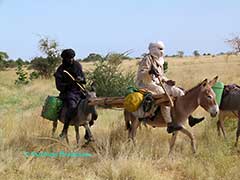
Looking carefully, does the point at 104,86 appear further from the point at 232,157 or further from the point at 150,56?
the point at 232,157

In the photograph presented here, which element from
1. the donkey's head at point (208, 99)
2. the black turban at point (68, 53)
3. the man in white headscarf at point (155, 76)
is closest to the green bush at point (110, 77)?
the black turban at point (68, 53)

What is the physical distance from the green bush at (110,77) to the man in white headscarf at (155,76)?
8.91 metres

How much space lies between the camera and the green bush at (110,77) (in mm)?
18844

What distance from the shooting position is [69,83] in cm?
1025

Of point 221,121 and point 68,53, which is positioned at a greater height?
point 68,53

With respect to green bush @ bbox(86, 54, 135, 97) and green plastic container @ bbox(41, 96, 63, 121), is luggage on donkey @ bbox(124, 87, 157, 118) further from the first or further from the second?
green bush @ bbox(86, 54, 135, 97)

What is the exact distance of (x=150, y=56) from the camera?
9422 millimetres

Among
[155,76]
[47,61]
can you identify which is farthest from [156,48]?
[47,61]

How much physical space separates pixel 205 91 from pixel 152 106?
1.03m

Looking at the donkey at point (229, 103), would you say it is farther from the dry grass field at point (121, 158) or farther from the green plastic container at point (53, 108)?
the green plastic container at point (53, 108)

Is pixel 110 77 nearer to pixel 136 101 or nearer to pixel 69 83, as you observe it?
pixel 69 83

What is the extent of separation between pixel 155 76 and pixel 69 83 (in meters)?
1.95

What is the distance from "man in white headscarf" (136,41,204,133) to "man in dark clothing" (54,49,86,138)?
4.44ft

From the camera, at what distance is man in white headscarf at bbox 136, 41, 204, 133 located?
9234 millimetres
